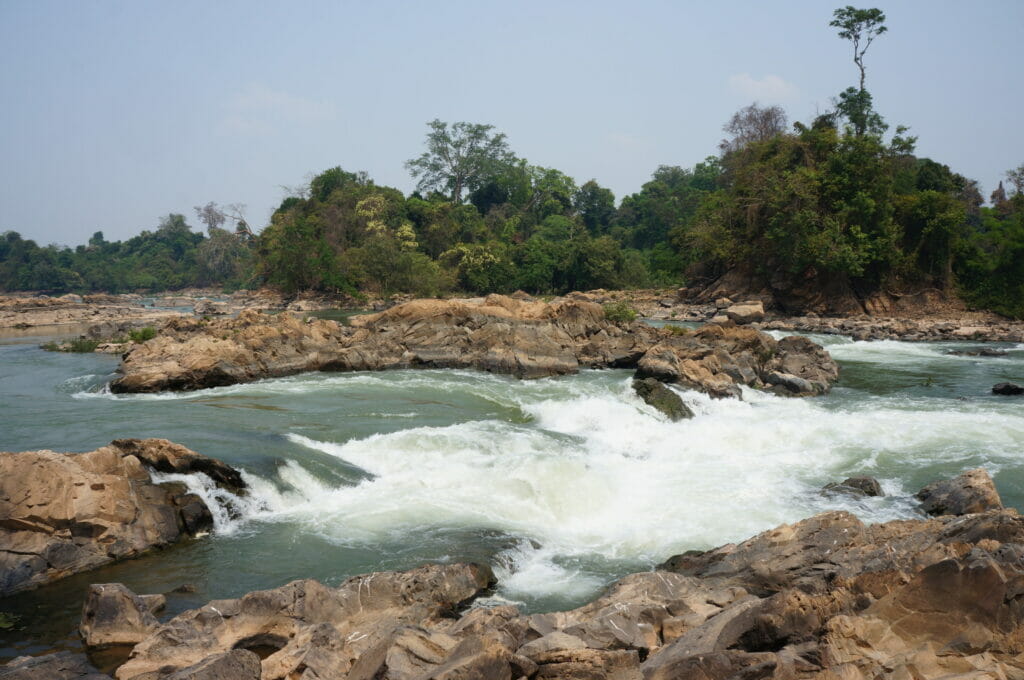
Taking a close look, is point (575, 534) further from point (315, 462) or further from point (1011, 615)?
point (1011, 615)

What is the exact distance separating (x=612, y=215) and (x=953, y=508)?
62793 millimetres

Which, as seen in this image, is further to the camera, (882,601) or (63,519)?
(63,519)

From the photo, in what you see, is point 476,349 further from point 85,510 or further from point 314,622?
point 314,622

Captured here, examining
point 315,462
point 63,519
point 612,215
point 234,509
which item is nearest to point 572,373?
point 315,462

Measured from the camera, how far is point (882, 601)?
433 centimetres

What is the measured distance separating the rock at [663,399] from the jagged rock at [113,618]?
1021cm

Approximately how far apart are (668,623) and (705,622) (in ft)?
1.19

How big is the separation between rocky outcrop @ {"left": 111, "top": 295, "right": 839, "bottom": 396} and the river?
732mm

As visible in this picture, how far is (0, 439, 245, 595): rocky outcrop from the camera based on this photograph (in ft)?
21.7

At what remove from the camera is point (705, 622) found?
4801mm

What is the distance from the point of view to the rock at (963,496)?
8156 millimetres

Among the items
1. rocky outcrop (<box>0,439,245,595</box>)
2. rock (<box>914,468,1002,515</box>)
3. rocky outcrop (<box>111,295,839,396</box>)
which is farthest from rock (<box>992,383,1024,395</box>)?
rocky outcrop (<box>0,439,245,595</box>)

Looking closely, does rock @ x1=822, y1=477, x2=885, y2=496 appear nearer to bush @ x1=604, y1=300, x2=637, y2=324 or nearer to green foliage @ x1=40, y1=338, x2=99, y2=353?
bush @ x1=604, y1=300, x2=637, y2=324

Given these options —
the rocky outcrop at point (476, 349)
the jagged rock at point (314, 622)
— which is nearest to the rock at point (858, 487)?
the jagged rock at point (314, 622)
